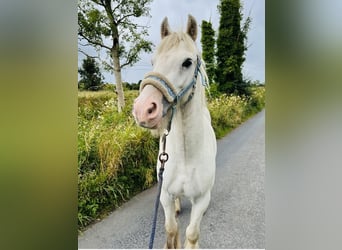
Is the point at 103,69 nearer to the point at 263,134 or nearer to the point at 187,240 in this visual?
the point at 263,134

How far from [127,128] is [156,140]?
0.49ft

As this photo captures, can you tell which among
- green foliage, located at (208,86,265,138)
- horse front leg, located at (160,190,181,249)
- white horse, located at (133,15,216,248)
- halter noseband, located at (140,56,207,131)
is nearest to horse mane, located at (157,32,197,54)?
white horse, located at (133,15,216,248)

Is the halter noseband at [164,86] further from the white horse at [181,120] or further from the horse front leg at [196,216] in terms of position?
the horse front leg at [196,216]

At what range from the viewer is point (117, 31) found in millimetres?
1383

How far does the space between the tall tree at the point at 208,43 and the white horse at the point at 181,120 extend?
156 mm

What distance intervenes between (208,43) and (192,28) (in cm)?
19

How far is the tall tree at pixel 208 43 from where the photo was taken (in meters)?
1.35

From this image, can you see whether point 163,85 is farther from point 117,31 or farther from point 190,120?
point 117,31

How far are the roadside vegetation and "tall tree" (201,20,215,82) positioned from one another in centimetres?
13

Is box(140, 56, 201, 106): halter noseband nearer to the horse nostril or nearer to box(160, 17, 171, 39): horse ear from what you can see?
the horse nostril

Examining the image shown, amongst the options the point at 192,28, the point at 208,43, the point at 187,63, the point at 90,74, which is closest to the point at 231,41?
the point at 208,43
